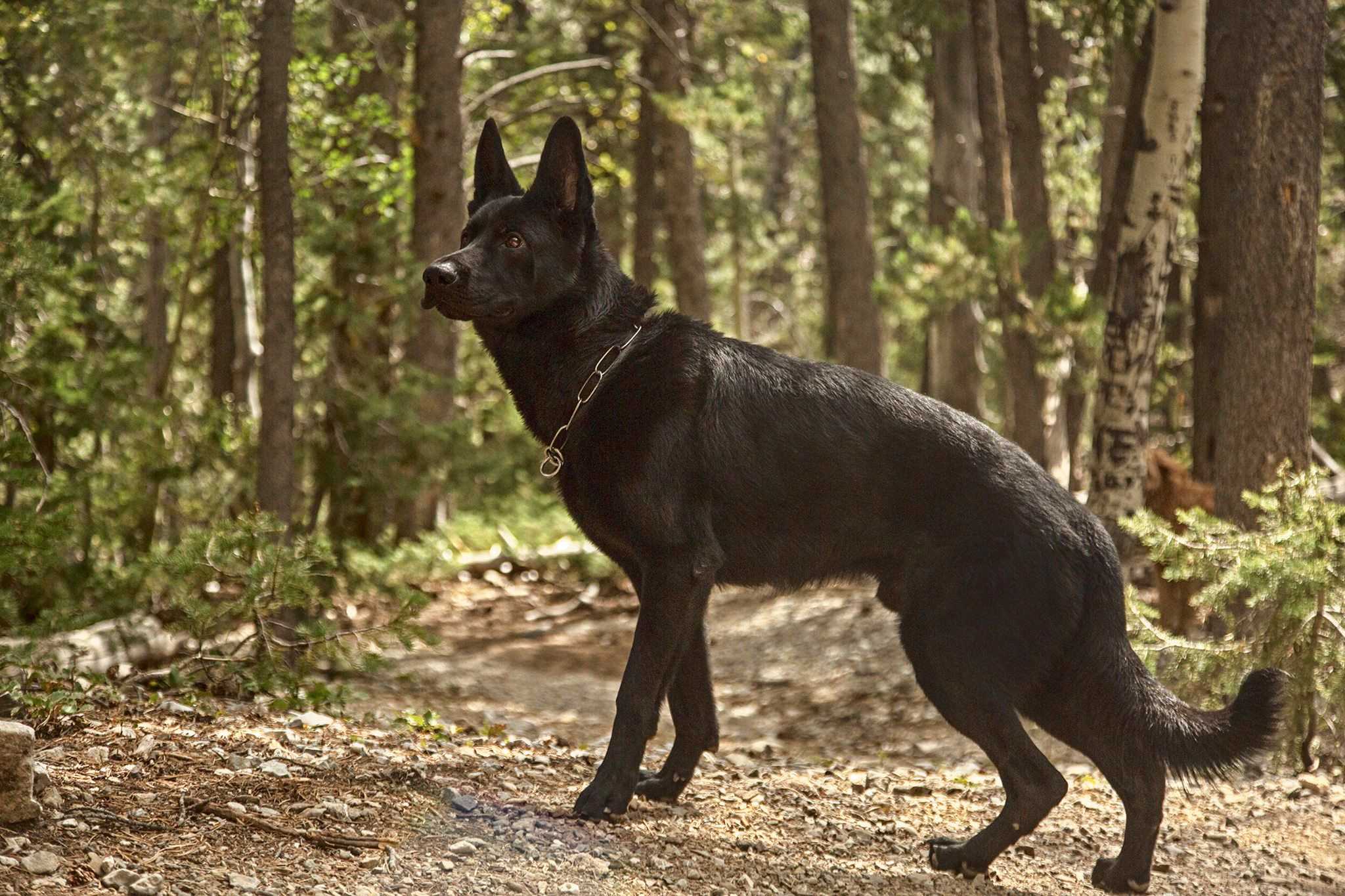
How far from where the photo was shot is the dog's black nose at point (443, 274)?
4625 millimetres

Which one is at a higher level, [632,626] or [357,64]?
[357,64]

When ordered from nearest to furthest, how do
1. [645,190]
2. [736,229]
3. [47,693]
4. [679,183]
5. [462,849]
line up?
[462,849] → [47,693] → [679,183] → [645,190] → [736,229]

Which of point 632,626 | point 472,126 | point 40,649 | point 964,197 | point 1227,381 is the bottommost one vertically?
point 632,626

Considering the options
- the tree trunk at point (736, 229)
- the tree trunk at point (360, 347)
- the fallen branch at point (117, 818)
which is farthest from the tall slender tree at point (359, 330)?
the tree trunk at point (736, 229)

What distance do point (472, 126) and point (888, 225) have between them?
15.1 m

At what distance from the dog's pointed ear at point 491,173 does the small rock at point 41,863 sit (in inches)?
120

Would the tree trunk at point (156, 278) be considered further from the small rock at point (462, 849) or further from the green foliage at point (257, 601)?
the small rock at point (462, 849)

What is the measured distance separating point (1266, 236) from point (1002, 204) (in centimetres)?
359

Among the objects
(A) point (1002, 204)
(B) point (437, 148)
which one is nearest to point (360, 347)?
(B) point (437, 148)

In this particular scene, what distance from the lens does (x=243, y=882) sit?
3705 millimetres

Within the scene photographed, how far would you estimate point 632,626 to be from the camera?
1248 centimetres

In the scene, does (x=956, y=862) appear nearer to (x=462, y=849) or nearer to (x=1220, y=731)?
(x=1220, y=731)

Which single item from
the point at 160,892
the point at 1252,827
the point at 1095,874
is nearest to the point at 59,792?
the point at 160,892

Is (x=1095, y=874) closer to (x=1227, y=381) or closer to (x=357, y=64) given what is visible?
(x=1227, y=381)
